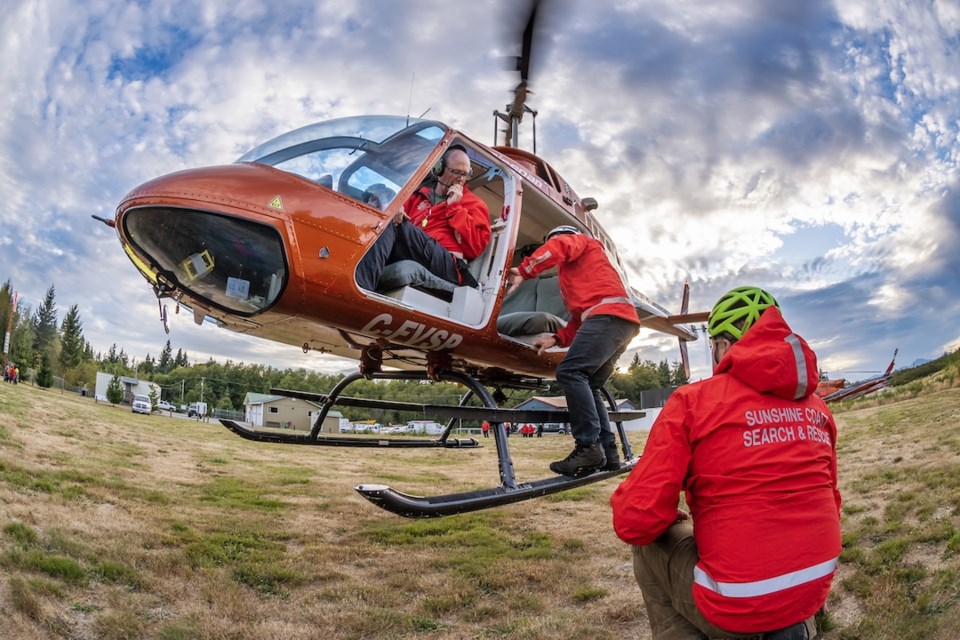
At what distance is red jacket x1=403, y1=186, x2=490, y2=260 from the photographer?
474 cm

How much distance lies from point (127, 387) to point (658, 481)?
48337 mm

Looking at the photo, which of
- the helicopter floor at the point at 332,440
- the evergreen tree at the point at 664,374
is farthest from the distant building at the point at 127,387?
the evergreen tree at the point at 664,374

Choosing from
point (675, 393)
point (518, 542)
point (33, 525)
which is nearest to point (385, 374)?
point (518, 542)

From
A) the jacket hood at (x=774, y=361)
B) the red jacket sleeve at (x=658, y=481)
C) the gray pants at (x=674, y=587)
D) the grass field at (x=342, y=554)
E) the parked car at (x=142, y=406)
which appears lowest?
the parked car at (x=142, y=406)

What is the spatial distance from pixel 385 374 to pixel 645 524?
380 cm

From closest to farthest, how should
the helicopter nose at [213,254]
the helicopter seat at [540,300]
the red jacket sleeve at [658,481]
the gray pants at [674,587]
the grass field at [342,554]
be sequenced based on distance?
the red jacket sleeve at [658,481], the gray pants at [674,587], the grass field at [342,554], the helicopter nose at [213,254], the helicopter seat at [540,300]

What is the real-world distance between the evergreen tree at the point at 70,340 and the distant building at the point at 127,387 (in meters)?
3.93

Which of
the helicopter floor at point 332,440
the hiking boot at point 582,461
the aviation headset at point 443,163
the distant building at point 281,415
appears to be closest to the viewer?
the hiking boot at point 582,461

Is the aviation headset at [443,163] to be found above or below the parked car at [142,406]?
above

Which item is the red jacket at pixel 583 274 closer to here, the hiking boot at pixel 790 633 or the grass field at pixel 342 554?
the grass field at pixel 342 554

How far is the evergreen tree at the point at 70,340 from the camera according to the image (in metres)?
41.8

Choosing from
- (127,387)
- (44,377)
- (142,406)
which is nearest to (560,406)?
(44,377)

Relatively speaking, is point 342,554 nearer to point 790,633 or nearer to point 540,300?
point 790,633

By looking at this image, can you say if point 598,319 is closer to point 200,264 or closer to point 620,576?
point 620,576
